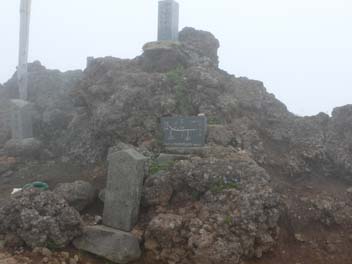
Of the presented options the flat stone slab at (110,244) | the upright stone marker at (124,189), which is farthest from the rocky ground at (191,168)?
the upright stone marker at (124,189)

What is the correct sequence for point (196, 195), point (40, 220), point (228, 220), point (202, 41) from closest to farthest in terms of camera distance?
point (40, 220) < point (228, 220) < point (196, 195) < point (202, 41)

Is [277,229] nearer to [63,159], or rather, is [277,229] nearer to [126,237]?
[126,237]

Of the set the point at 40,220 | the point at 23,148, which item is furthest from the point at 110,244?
the point at 23,148

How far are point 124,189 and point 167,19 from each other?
29.7ft

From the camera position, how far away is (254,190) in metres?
7.98

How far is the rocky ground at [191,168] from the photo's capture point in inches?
286

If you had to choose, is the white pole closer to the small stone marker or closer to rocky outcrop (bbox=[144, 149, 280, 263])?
the small stone marker

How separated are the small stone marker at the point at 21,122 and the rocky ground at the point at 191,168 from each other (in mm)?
603

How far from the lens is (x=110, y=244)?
7289 millimetres

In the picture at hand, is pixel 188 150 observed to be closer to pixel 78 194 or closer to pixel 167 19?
pixel 78 194

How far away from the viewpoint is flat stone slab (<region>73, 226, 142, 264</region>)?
7141 millimetres

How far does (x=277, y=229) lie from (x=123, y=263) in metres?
3.15

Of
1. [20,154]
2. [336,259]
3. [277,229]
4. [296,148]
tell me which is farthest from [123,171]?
[20,154]

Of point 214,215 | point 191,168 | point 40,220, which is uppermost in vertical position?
point 191,168
